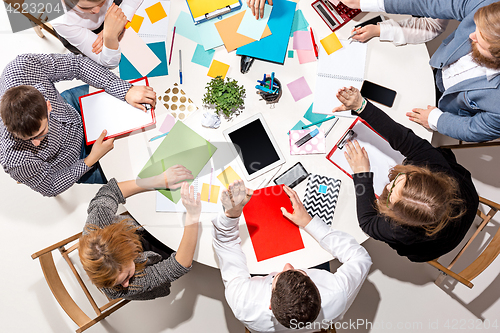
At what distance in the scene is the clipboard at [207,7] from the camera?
57.9 inches

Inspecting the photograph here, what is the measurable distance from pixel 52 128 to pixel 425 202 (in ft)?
5.62

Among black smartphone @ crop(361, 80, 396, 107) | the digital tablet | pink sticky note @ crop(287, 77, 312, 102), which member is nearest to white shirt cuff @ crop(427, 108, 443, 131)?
black smartphone @ crop(361, 80, 396, 107)

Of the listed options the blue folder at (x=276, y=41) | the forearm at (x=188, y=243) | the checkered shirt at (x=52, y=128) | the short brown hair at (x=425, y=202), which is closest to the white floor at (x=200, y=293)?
the checkered shirt at (x=52, y=128)

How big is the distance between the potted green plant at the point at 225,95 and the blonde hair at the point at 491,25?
99 cm

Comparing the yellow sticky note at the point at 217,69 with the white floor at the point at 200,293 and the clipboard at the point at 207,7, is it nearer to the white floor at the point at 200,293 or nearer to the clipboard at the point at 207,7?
the clipboard at the point at 207,7

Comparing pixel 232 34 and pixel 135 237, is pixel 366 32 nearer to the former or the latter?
pixel 232 34

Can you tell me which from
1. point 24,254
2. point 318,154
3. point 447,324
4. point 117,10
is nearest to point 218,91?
point 318,154

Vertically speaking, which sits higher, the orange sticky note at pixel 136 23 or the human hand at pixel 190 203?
the orange sticky note at pixel 136 23

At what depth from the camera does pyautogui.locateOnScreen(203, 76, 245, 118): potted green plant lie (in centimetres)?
134

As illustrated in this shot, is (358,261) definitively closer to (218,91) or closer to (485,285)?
(218,91)

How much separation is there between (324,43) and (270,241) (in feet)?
3.28

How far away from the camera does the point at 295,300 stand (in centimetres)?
115

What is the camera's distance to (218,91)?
134 cm

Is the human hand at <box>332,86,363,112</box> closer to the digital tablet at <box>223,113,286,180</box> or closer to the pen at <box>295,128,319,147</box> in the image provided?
the pen at <box>295,128,319,147</box>
